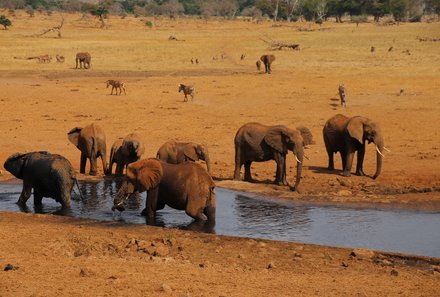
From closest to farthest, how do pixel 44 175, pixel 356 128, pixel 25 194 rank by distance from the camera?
pixel 44 175 < pixel 25 194 < pixel 356 128

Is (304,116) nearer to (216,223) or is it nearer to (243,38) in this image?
(216,223)

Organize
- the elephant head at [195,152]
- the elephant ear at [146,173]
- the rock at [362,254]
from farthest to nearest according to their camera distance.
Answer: the elephant head at [195,152]
the elephant ear at [146,173]
the rock at [362,254]

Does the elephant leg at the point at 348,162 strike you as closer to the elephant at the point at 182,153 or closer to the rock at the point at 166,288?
the elephant at the point at 182,153

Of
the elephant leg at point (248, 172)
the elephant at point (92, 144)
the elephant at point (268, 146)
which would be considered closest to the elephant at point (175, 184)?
the elephant at point (268, 146)

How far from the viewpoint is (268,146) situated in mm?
17531

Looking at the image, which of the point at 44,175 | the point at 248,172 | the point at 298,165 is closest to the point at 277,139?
the point at 298,165

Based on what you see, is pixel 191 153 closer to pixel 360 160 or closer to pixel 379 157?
pixel 360 160

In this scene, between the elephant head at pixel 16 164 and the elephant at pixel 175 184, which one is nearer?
the elephant at pixel 175 184

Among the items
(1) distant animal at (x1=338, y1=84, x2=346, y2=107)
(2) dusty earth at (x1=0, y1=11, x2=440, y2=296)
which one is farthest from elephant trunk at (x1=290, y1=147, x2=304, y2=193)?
(1) distant animal at (x1=338, y1=84, x2=346, y2=107)

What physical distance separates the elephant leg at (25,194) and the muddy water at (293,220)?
0.45 ft

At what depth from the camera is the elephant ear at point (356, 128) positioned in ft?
60.2

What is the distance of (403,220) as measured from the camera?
1489 centimetres

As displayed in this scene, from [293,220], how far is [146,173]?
271 cm

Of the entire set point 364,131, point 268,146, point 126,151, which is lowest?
point 126,151
